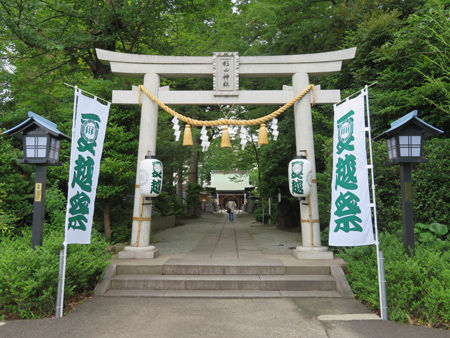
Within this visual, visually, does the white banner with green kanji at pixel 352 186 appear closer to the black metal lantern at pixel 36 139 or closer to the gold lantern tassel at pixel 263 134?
the gold lantern tassel at pixel 263 134

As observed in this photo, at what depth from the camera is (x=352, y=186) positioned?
4809 mm

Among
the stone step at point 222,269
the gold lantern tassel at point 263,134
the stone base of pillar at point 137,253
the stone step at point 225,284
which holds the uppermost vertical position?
the gold lantern tassel at point 263,134

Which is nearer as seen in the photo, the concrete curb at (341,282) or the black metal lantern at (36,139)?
the black metal lantern at (36,139)

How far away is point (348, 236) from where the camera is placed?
4699 mm

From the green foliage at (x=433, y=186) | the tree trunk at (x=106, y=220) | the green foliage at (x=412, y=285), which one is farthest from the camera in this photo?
the tree trunk at (x=106, y=220)

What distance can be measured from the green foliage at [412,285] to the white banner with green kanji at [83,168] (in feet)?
16.3

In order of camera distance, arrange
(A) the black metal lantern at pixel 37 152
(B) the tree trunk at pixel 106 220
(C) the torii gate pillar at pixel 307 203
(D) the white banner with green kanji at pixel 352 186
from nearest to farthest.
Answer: (D) the white banner with green kanji at pixel 352 186
(A) the black metal lantern at pixel 37 152
(C) the torii gate pillar at pixel 307 203
(B) the tree trunk at pixel 106 220

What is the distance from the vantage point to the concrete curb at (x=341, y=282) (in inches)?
205

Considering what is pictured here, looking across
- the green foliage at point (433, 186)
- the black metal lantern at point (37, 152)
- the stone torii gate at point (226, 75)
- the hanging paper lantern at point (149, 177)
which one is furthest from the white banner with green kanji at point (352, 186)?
the black metal lantern at point (37, 152)

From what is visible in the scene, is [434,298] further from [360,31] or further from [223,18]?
[223,18]

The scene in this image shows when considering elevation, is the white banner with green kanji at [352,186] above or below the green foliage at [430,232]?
above

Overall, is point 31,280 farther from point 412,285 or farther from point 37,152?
point 412,285

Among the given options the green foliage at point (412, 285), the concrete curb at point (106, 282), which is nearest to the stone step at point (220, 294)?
the concrete curb at point (106, 282)

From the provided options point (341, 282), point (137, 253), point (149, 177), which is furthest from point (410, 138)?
point (137, 253)
